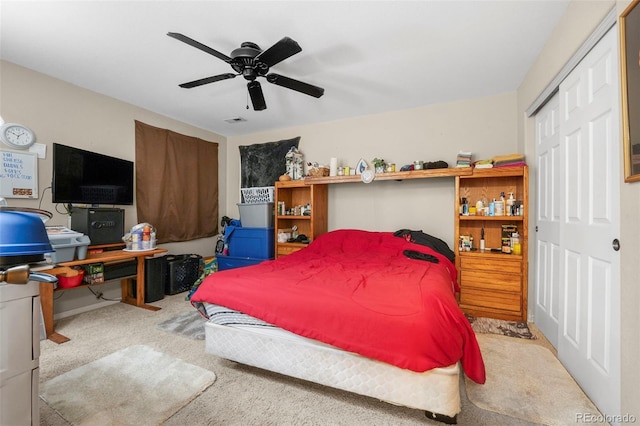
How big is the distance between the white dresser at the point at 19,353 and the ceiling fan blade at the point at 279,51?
1.78 m

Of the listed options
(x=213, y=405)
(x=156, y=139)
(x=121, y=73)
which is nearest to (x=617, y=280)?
(x=213, y=405)

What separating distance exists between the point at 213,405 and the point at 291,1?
261cm

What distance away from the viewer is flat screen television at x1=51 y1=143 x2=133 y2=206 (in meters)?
2.69

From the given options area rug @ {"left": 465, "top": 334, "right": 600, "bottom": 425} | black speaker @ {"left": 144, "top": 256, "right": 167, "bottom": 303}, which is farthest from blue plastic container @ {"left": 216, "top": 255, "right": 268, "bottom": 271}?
area rug @ {"left": 465, "top": 334, "right": 600, "bottom": 425}

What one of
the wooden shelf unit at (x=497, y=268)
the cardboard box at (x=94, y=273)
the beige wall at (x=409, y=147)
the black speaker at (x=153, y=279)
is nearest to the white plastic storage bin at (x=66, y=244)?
the cardboard box at (x=94, y=273)

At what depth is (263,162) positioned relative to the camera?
4.54 metres

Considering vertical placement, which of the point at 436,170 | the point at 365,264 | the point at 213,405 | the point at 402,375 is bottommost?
the point at 213,405

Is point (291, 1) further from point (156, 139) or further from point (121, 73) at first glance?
point (156, 139)

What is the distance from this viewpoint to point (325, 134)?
4.12 m

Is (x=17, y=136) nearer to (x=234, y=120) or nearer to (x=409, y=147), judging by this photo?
(x=234, y=120)

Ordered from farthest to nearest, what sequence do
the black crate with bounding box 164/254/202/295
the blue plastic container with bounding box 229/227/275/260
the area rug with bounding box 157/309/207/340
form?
1. the blue plastic container with bounding box 229/227/275/260
2. the black crate with bounding box 164/254/202/295
3. the area rug with bounding box 157/309/207/340

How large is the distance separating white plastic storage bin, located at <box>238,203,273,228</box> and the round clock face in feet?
7.67

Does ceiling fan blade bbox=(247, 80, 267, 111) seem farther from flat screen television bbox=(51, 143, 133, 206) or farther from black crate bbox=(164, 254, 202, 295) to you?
black crate bbox=(164, 254, 202, 295)

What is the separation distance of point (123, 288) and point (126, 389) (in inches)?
83.2
